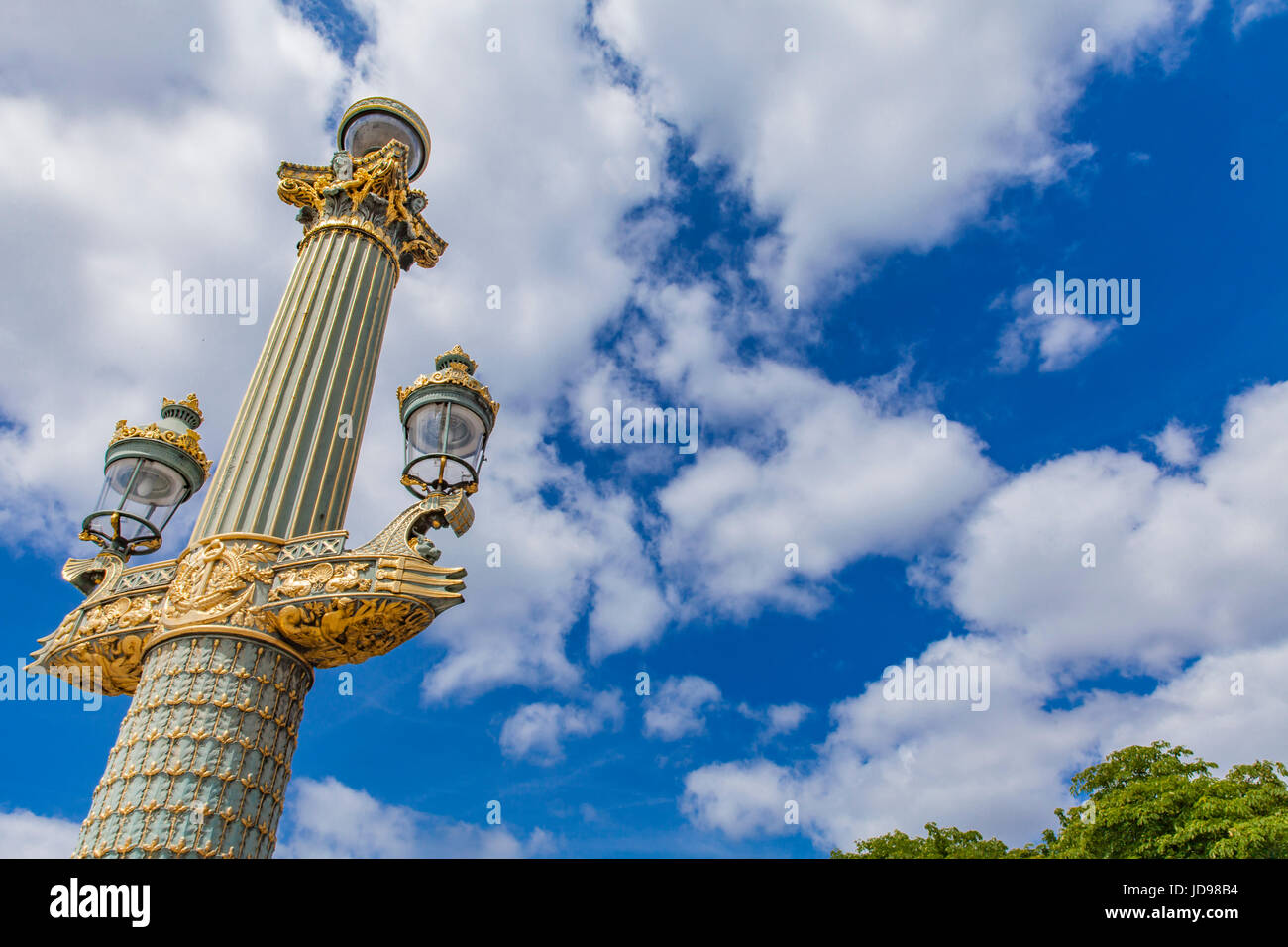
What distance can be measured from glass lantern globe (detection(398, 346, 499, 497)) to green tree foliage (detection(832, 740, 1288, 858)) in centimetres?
2090

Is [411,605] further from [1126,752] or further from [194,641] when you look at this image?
[1126,752]

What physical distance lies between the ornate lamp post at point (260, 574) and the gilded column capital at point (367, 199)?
0.35 meters

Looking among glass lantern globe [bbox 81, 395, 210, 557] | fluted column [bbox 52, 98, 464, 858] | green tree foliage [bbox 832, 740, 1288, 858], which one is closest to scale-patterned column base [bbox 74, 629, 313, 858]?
fluted column [bbox 52, 98, 464, 858]

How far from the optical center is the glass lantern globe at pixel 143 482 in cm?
1056

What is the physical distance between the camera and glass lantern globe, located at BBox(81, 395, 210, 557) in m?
10.6

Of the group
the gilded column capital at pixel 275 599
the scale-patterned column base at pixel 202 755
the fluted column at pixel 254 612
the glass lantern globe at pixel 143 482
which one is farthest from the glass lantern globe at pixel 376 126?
the scale-patterned column base at pixel 202 755

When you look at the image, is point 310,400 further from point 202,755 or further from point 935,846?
point 935,846

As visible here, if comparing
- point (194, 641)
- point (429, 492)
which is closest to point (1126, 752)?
point (429, 492)

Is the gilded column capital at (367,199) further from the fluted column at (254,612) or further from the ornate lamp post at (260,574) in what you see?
the fluted column at (254,612)

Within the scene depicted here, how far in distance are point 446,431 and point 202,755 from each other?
163 inches

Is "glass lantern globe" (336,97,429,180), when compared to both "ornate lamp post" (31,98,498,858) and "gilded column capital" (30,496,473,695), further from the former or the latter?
"gilded column capital" (30,496,473,695)

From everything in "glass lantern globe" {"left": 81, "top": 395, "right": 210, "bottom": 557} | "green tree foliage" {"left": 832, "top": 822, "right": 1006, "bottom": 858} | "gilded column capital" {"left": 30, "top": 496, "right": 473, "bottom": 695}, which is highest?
"glass lantern globe" {"left": 81, "top": 395, "right": 210, "bottom": 557}

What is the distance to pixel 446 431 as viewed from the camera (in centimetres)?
999
